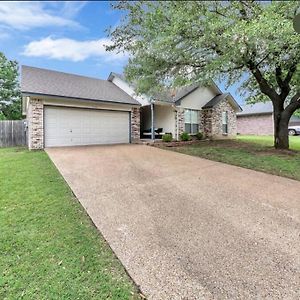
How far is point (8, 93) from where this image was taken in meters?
27.5

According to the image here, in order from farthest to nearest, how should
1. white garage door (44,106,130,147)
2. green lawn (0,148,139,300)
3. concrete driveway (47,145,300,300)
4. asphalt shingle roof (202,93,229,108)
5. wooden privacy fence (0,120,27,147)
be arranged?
asphalt shingle roof (202,93,229,108) < wooden privacy fence (0,120,27,147) < white garage door (44,106,130,147) < concrete driveway (47,145,300,300) < green lawn (0,148,139,300)

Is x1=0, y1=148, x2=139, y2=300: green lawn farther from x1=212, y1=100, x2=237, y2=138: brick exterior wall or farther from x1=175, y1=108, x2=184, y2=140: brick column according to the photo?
x1=212, y1=100, x2=237, y2=138: brick exterior wall

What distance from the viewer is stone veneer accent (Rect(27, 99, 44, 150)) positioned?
518 inches

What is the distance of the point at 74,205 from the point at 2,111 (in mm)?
27041

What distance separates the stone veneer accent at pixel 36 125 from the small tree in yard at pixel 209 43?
4729mm

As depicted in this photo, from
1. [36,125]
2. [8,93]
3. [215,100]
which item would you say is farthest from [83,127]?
[8,93]

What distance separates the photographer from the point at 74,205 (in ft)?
16.9

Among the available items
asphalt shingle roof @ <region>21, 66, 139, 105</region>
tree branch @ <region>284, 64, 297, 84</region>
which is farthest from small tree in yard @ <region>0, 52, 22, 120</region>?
tree branch @ <region>284, 64, 297, 84</region>

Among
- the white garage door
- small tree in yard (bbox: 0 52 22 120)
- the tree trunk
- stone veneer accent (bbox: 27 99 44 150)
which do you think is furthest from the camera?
small tree in yard (bbox: 0 52 22 120)

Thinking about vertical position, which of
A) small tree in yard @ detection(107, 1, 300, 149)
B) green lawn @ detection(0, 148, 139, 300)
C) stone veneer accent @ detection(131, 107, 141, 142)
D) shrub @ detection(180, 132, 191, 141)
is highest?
small tree in yard @ detection(107, 1, 300, 149)

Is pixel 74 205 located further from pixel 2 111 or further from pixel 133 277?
pixel 2 111

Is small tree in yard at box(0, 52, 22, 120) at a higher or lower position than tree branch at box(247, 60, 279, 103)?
higher

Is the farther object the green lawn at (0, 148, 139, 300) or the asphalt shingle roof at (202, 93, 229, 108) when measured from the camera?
Result: the asphalt shingle roof at (202, 93, 229, 108)

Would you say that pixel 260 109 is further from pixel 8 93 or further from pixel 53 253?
pixel 53 253
